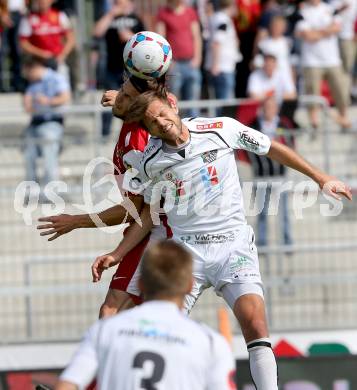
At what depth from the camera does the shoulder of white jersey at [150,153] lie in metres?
7.37

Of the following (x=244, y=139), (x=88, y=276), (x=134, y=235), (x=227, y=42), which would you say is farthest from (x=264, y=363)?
(x=227, y=42)

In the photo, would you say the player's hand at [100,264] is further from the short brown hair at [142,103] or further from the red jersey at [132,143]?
the short brown hair at [142,103]

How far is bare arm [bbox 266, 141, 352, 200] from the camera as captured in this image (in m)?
7.27

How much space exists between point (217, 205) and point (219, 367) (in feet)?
8.21

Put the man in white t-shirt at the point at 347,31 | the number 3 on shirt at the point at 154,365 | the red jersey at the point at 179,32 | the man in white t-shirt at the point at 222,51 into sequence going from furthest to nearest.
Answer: the man in white t-shirt at the point at 347,31 → the man in white t-shirt at the point at 222,51 → the red jersey at the point at 179,32 → the number 3 on shirt at the point at 154,365

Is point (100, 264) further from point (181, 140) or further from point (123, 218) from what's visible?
point (181, 140)

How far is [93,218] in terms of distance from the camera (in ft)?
25.1

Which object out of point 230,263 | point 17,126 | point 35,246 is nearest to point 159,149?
point 230,263

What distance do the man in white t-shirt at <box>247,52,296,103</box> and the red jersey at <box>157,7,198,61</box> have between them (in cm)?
94

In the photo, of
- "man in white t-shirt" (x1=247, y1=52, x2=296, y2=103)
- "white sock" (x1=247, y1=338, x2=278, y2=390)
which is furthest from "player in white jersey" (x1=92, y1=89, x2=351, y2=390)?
"man in white t-shirt" (x1=247, y1=52, x2=296, y2=103)

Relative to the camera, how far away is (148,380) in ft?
16.4

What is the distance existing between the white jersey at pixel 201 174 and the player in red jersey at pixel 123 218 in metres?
0.13

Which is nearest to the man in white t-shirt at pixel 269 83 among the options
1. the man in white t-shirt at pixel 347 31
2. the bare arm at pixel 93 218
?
the man in white t-shirt at pixel 347 31

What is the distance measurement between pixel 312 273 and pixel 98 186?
96.4 inches
